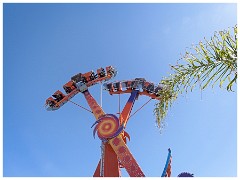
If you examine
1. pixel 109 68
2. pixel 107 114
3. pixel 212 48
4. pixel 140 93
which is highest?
pixel 109 68

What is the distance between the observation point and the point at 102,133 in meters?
15.6

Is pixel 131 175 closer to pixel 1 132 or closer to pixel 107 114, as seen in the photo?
pixel 107 114

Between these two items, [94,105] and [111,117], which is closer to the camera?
[111,117]

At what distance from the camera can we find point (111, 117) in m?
15.9

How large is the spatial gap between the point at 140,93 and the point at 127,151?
3540mm

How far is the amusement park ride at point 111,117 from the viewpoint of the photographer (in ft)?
48.5

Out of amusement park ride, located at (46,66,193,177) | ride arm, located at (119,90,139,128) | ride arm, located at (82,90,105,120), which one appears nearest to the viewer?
amusement park ride, located at (46,66,193,177)

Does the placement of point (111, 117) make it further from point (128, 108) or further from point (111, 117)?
point (128, 108)

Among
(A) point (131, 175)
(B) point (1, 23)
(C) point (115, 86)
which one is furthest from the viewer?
(C) point (115, 86)

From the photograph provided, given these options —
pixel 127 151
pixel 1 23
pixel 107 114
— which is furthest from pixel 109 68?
pixel 1 23

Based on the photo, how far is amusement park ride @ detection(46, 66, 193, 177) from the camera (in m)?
14.8

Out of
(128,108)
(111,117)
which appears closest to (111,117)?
(111,117)

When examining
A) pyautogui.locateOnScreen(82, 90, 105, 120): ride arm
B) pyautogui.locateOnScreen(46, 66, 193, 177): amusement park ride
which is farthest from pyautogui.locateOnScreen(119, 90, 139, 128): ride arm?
pyautogui.locateOnScreen(82, 90, 105, 120): ride arm

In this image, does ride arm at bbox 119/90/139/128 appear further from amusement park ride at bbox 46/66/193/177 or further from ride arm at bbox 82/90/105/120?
ride arm at bbox 82/90/105/120
